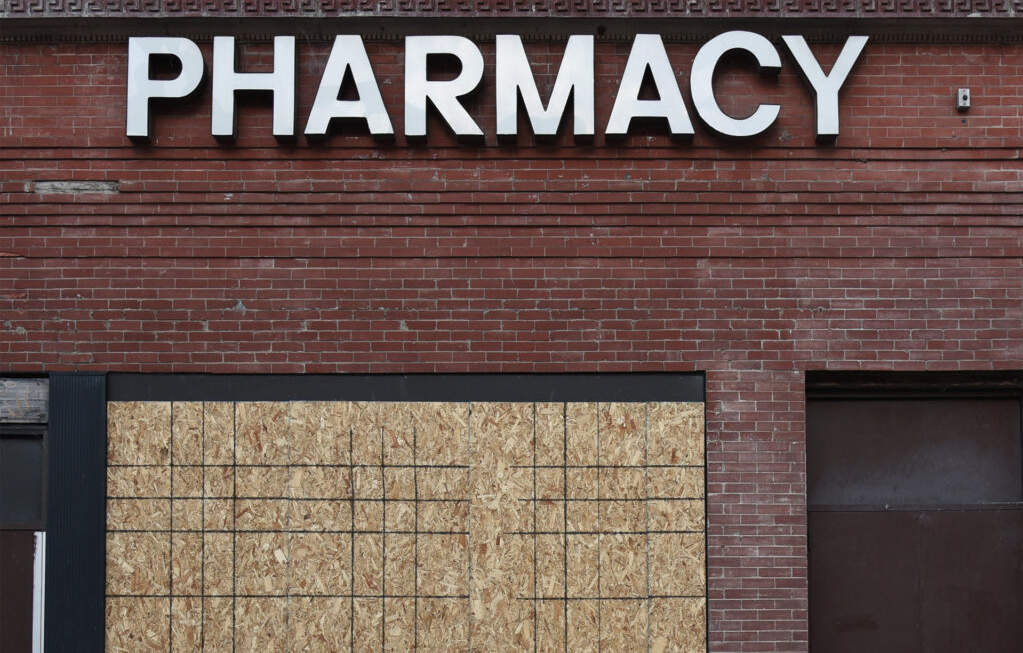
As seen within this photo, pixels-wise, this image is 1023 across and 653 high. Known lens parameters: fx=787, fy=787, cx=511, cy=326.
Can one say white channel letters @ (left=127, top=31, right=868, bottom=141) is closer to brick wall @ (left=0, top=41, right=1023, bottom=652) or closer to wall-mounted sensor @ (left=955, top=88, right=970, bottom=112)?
brick wall @ (left=0, top=41, right=1023, bottom=652)

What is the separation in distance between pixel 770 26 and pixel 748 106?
0.70 meters

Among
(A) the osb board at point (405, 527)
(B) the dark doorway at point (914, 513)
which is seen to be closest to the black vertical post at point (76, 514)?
(A) the osb board at point (405, 527)

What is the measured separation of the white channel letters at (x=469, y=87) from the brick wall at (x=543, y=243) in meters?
A: 0.17

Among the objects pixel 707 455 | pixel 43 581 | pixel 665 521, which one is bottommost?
pixel 43 581

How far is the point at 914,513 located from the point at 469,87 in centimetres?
527

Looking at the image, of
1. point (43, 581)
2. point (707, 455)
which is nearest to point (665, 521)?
point (707, 455)

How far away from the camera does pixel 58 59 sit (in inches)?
268

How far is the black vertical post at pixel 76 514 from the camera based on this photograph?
254 inches

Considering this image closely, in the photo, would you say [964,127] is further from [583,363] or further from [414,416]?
[414,416]

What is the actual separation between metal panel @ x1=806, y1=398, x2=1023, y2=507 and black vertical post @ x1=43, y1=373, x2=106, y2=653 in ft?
19.8

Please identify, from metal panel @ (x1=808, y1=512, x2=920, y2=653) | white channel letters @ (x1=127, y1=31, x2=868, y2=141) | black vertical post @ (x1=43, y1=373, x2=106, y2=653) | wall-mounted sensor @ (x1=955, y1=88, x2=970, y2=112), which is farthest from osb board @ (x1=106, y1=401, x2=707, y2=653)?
wall-mounted sensor @ (x1=955, y1=88, x2=970, y2=112)

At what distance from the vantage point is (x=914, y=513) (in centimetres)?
679

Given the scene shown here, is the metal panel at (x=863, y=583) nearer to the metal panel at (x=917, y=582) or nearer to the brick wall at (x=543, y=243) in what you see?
the metal panel at (x=917, y=582)

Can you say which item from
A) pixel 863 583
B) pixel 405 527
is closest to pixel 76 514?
pixel 405 527
